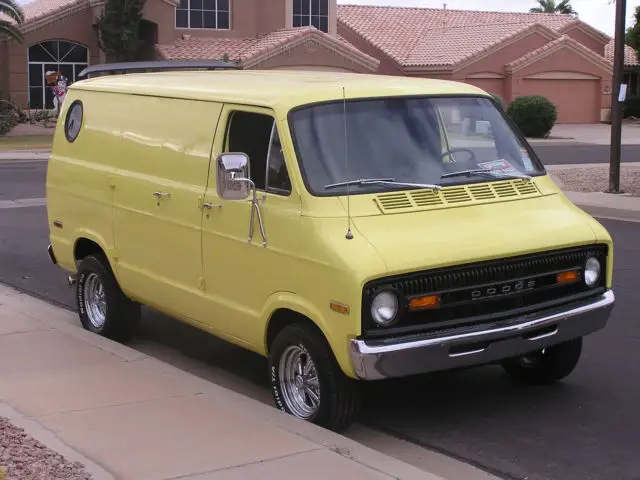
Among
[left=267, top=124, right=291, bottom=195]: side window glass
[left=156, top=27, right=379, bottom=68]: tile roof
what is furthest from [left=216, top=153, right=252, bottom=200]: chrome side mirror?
[left=156, top=27, right=379, bottom=68]: tile roof

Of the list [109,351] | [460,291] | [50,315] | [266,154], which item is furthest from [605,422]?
[50,315]

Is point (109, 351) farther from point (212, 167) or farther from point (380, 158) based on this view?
point (380, 158)

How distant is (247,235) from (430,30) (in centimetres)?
5137

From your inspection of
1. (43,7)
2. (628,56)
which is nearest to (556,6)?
(628,56)

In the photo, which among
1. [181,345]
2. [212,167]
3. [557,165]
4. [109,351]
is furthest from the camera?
[557,165]

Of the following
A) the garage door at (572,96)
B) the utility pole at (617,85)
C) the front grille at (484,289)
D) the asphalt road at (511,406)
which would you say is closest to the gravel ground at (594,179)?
the utility pole at (617,85)

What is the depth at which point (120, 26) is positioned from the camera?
38688 mm

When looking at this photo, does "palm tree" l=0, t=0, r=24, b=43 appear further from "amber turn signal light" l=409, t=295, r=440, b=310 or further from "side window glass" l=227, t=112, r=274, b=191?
"amber turn signal light" l=409, t=295, r=440, b=310

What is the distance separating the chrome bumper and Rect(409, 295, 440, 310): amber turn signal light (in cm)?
19

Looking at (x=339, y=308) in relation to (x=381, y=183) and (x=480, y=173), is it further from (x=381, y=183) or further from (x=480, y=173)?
(x=480, y=173)

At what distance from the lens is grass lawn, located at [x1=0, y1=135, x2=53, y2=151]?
33.1m

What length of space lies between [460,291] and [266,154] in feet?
5.24

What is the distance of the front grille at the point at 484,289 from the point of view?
596 centimetres

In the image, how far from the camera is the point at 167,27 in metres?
40.4
